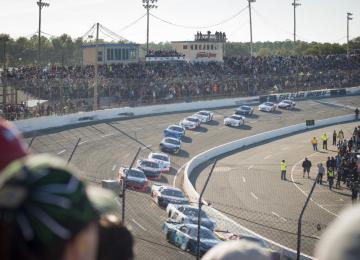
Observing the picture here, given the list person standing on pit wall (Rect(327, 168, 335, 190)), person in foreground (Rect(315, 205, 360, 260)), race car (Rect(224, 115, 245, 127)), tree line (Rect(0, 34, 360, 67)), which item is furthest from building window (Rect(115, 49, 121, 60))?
person in foreground (Rect(315, 205, 360, 260))

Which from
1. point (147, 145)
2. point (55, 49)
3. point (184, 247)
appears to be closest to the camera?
point (184, 247)

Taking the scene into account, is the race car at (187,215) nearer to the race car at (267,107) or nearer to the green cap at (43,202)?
the green cap at (43,202)

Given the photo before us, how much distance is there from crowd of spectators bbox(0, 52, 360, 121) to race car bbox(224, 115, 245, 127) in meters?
7.02

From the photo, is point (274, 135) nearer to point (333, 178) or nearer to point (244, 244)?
point (333, 178)

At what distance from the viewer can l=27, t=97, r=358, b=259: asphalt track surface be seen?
62.0ft

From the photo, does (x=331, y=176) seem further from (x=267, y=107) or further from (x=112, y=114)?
(x=267, y=107)

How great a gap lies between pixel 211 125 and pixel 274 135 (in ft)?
16.1

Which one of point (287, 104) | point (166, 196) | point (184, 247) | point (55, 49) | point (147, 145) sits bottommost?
point (184, 247)

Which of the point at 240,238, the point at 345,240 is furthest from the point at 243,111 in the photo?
the point at 345,240

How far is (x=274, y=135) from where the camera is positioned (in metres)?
48.2

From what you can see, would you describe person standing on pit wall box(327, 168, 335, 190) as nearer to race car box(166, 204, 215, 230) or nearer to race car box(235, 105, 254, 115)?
race car box(166, 204, 215, 230)

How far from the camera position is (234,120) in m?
49.6

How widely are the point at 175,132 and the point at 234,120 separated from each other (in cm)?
879

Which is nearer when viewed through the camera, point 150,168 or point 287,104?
point 150,168
